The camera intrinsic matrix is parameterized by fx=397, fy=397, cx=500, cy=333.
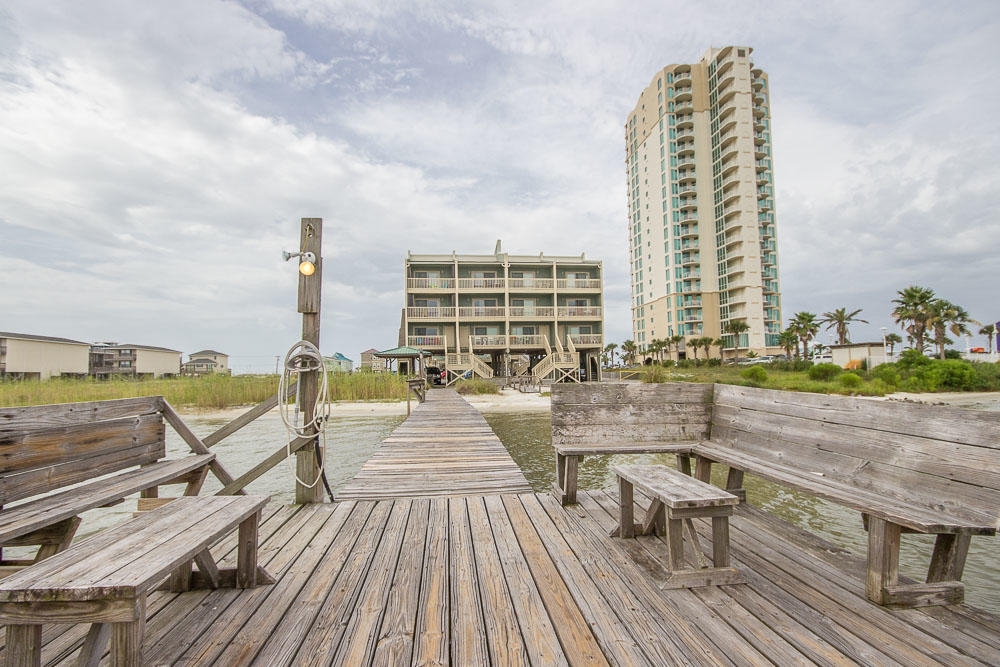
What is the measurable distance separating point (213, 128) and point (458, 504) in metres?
14.8

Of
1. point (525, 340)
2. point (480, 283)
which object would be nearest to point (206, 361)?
point (480, 283)

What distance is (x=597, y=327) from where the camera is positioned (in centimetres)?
3034

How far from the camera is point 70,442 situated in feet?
8.55

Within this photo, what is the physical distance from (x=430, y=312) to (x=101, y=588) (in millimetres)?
28938

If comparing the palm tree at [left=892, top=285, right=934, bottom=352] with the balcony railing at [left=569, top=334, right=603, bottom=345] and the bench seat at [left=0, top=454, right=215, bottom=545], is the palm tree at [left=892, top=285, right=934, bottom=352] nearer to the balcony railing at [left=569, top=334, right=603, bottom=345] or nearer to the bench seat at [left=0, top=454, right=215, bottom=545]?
the balcony railing at [left=569, top=334, right=603, bottom=345]

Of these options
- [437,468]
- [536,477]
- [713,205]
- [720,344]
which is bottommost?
[536,477]

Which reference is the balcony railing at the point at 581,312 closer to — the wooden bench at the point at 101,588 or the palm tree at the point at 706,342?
the palm tree at the point at 706,342

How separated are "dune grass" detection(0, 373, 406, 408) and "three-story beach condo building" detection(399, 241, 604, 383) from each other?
9323 mm

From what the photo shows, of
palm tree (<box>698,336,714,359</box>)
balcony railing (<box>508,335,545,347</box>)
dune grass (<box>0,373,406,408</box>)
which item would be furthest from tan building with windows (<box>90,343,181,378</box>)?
palm tree (<box>698,336,714,359</box>)

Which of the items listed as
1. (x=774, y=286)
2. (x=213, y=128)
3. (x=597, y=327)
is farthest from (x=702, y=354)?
(x=213, y=128)

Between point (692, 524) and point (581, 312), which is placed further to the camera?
point (581, 312)

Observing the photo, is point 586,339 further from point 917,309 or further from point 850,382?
point 917,309

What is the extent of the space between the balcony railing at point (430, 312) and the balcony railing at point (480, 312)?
2.49 feet

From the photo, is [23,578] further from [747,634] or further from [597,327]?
[597,327]
